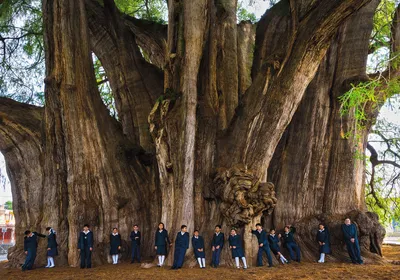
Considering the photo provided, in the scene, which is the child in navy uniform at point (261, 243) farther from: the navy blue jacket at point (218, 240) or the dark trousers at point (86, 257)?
the dark trousers at point (86, 257)

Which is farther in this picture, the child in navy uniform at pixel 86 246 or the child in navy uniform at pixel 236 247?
the child in navy uniform at pixel 86 246

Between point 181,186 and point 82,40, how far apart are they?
3624 mm

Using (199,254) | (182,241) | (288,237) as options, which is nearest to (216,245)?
(199,254)

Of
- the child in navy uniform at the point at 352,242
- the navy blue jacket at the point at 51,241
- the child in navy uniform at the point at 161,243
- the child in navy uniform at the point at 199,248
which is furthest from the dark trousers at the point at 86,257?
the child in navy uniform at the point at 352,242

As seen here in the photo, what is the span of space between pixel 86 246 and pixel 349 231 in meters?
4.67

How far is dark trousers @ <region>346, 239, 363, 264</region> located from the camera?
6.54 m

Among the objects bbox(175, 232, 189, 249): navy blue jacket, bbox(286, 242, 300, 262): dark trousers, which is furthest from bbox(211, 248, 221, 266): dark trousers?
bbox(286, 242, 300, 262): dark trousers

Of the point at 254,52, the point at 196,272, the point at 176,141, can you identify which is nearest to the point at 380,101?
the point at 254,52

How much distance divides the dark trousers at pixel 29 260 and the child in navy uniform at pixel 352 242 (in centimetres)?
558

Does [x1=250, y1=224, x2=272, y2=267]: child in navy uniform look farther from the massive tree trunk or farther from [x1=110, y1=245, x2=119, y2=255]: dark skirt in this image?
[x1=110, y1=245, x2=119, y2=255]: dark skirt

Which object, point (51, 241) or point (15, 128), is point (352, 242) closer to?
point (51, 241)

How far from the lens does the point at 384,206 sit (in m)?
10.6

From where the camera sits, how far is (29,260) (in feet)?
21.9

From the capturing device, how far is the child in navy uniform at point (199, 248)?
6172mm
